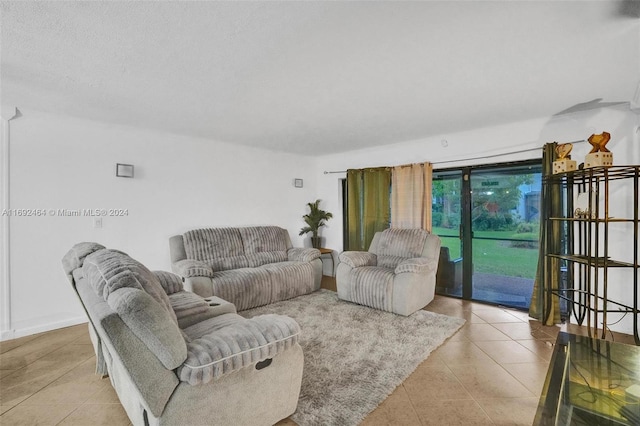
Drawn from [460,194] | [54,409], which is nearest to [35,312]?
[54,409]

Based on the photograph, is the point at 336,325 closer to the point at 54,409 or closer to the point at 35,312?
the point at 54,409

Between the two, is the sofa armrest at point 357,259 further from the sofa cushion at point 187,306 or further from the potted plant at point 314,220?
the sofa cushion at point 187,306

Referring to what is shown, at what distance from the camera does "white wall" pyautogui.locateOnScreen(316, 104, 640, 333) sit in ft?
9.43

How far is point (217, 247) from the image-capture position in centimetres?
403

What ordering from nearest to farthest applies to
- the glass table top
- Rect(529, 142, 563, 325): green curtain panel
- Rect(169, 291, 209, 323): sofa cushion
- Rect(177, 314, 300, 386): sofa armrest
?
1. the glass table top
2. Rect(177, 314, 300, 386): sofa armrest
3. Rect(169, 291, 209, 323): sofa cushion
4. Rect(529, 142, 563, 325): green curtain panel

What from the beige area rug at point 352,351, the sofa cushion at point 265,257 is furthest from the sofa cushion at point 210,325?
the sofa cushion at point 265,257

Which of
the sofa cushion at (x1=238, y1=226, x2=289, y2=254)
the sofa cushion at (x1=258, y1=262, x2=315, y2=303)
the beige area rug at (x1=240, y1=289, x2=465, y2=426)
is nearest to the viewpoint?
the beige area rug at (x1=240, y1=289, x2=465, y2=426)

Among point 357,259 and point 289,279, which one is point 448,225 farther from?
point 289,279

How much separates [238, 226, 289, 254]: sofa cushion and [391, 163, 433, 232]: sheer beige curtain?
1832 millimetres

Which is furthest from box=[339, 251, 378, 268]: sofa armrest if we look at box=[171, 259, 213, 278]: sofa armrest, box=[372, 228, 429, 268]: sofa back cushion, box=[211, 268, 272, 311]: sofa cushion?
box=[171, 259, 213, 278]: sofa armrest

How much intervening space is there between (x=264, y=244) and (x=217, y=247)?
0.74 m

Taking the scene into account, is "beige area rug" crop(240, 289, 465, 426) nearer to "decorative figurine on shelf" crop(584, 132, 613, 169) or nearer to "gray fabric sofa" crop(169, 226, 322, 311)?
"gray fabric sofa" crop(169, 226, 322, 311)

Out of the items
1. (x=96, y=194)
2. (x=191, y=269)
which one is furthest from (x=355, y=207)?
(x=96, y=194)

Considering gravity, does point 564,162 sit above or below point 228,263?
above
